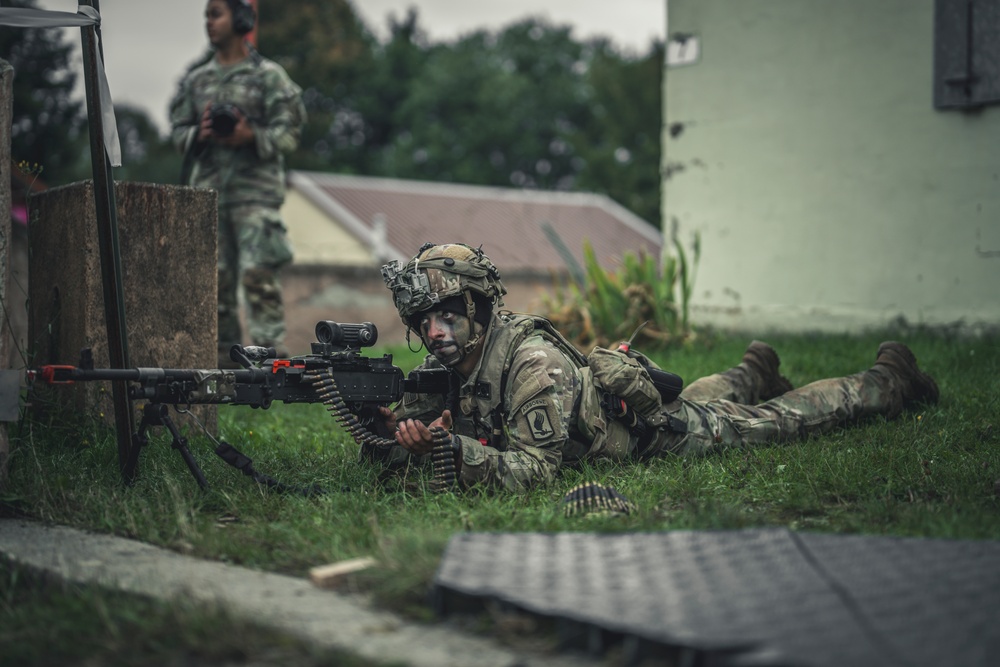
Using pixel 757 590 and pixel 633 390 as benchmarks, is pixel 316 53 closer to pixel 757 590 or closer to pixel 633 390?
pixel 633 390

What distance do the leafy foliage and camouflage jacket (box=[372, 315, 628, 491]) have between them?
400 centimetres

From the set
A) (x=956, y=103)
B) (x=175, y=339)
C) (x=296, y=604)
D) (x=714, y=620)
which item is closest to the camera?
(x=714, y=620)

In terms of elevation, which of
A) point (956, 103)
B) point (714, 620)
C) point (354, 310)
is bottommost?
point (354, 310)

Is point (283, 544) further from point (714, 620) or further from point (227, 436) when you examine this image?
point (227, 436)

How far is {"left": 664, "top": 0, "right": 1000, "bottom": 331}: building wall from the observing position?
856 cm

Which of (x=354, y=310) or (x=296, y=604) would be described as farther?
(x=354, y=310)

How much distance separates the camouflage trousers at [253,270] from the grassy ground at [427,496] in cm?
212

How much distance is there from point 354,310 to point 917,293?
14.5m

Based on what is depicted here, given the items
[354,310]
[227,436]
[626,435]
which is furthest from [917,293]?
[354,310]

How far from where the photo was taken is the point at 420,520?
12.6 feet

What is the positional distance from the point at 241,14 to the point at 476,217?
27.9 meters

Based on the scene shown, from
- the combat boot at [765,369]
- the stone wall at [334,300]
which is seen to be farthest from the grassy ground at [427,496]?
the stone wall at [334,300]

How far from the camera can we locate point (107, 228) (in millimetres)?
4426

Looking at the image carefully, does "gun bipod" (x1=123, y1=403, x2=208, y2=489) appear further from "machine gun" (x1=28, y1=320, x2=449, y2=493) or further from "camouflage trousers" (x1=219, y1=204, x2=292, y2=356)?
"camouflage trousers" (x1=219, y1=204, x2=292, y2=356)
